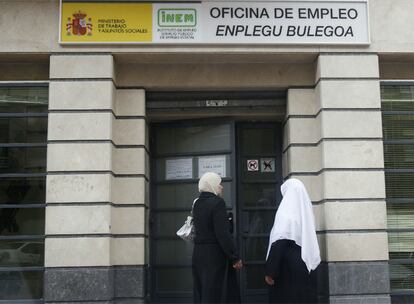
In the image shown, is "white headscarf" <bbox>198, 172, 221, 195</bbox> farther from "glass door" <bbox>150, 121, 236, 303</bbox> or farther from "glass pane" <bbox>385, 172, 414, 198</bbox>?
"glass pane" <bbox>385, 172, 414, 198</bbox>

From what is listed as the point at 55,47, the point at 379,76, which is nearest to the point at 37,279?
the point at 55,47

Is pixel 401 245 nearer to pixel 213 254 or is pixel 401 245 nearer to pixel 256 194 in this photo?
pixel 256 194

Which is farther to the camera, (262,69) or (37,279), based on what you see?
(262,69)

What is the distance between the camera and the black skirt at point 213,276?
24.3 ft

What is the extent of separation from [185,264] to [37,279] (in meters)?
2.30

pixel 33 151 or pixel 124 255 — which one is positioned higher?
pixel 33 151

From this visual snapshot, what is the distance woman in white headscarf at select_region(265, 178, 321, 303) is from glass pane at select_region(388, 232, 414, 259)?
80.2 inches

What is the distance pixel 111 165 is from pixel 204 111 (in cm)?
182

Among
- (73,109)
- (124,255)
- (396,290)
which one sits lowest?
(396,290)

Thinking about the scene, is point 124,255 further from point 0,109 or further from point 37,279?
point 0,109

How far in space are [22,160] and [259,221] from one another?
3834 mm

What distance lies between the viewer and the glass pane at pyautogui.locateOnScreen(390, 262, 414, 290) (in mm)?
8742

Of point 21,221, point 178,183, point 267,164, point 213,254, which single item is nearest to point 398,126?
point 267,164

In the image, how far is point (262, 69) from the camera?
9.20 metres
